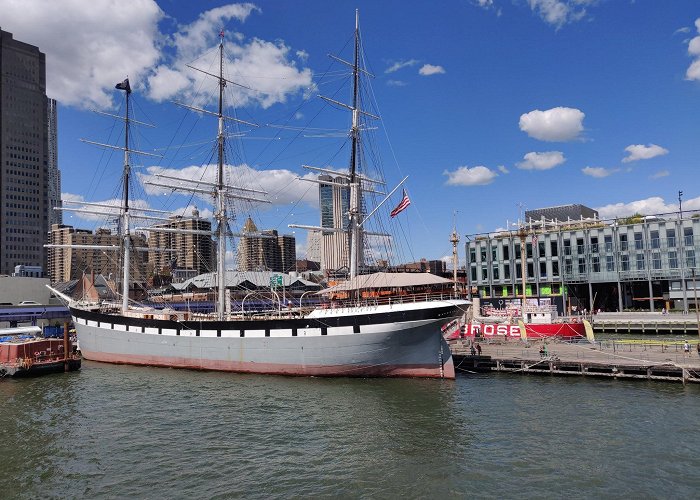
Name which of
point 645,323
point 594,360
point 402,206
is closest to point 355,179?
point 402,206

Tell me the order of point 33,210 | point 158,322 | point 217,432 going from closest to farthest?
point 217,432, point 158,322, point 33,210

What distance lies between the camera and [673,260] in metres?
70.1

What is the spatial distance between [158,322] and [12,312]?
40.1 meters

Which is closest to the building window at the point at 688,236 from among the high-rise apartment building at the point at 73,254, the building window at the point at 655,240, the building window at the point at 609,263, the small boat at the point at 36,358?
the building window at the point at 655,240

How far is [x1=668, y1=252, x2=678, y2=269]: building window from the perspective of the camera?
69812mm

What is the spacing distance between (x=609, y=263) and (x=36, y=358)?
247 ft

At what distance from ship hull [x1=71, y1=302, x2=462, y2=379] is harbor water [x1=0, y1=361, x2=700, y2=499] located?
173cm

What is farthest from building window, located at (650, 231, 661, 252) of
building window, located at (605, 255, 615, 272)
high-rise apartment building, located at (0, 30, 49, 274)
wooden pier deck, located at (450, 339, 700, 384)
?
high-rise apartment building, located at (0, 30, 49, 274)

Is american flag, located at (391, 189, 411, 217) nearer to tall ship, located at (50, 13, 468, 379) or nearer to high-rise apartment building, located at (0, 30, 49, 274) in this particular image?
tall ship, located at (50, 13, 468, 379)

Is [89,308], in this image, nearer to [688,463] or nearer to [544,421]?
[544,421]

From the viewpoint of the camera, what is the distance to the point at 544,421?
2194 centimetres

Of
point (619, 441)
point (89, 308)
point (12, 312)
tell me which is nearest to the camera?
point (619, 441)

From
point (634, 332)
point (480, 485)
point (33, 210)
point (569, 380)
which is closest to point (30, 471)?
point (480, 485)

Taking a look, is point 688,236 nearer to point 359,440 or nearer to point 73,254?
point 359,440
